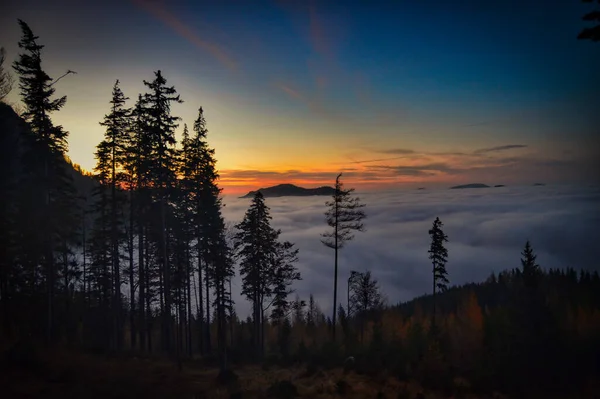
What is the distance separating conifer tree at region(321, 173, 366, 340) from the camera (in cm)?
2761

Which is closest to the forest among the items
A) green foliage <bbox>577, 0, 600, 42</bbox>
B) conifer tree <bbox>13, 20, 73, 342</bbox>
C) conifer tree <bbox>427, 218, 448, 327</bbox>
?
conifer tree <bbox>13, 20, 73, 342</bbox>

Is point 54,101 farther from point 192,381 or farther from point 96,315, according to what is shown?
point 96,315

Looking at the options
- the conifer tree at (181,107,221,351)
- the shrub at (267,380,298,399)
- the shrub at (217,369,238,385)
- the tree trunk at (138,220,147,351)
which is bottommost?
the shrub at (217,369,238,385)

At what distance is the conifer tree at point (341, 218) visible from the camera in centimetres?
2761

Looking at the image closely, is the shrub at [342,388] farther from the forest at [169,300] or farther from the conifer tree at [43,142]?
the conifer tree at [43,142]

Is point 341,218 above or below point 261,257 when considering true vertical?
above

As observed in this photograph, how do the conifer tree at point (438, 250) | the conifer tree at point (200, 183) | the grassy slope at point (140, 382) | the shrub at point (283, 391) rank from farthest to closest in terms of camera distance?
the conifer tree at point (438, 250), the conifer tree at point (200, 183), the shrub at point (283, 391), the grassy slope at point (140, 382)

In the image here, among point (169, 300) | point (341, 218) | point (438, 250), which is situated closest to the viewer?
point (169, 300)

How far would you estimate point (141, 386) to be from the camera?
1485 centimetres

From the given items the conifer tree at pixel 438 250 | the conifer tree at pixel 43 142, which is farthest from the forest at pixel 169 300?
the conifer tree at pixel 438 250

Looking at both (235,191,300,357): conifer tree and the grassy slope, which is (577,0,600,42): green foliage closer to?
the grassy slope

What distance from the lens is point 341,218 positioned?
2836 cm

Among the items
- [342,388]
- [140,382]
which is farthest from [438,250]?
[140,382]

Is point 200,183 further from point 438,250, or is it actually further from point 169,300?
point 438,250
